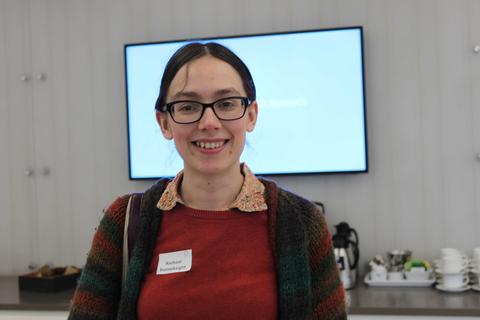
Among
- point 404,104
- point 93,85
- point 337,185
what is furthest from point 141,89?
point 404,104

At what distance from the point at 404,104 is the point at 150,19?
4.69 ft

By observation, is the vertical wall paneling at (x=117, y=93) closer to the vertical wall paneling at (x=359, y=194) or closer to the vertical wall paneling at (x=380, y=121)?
the vertical wall paneling at (x=359, y=194)

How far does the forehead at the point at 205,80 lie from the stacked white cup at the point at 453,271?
1.72 metres

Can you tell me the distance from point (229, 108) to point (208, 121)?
0.21 ft

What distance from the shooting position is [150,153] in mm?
3055

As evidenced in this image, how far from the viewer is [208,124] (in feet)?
3.83

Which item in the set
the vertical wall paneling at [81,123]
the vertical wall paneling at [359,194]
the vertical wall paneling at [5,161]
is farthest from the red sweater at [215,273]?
the vertical wall paneling at [5,161]

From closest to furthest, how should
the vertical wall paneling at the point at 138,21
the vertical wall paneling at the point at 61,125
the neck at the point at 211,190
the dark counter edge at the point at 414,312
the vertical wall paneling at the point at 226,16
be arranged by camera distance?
the neck at the point at 211,190
the dark counter edge at the point at 414,312
the vertical wall paneling at the point at 226,16
the vertical wall paneling at the point at 138,21
the vertical wall paneling at the point at 61,125

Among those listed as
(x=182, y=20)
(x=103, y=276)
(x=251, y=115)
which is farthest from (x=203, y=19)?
(x=103, y=276)

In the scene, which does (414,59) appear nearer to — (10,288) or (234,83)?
(234,83)

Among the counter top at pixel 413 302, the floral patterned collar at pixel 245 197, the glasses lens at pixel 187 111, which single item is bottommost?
the counter top at pixel 413 302

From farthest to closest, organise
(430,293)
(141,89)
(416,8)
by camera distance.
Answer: (141,89) < (416,8) < (430,293)

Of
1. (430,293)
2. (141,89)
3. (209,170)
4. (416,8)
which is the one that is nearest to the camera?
(209,170)

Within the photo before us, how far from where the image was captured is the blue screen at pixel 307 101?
2.80m
